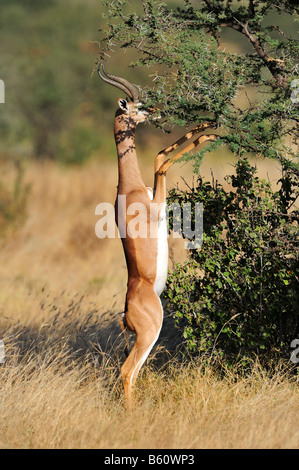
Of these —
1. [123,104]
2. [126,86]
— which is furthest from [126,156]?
[126,86]

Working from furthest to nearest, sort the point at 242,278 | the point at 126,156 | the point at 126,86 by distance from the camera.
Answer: the point at 242,278, the point at 126,86, the point at 126,156

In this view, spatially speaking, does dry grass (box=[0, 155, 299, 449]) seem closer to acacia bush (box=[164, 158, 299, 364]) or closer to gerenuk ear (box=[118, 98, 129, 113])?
acacia bush (box=[164, 158, 299, 364])

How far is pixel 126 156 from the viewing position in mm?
6027

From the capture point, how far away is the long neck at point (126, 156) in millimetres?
5988

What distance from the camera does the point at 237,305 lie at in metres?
6.52

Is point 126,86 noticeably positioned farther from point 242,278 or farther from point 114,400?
point 114,400

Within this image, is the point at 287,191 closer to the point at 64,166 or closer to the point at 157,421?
the point at 157,421

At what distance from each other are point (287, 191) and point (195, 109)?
4.20 feet

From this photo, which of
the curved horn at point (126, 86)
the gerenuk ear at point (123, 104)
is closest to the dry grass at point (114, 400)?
the gerenuk ear at point (123, 104)

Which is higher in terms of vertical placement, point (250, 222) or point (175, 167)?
point (175, 167)

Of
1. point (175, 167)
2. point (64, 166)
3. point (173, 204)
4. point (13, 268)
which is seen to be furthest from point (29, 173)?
point (173, 204)

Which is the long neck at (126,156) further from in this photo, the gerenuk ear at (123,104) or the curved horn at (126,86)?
the curved horn at (126,86)

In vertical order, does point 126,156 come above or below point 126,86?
below

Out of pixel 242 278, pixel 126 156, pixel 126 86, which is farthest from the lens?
pixel 242 278
